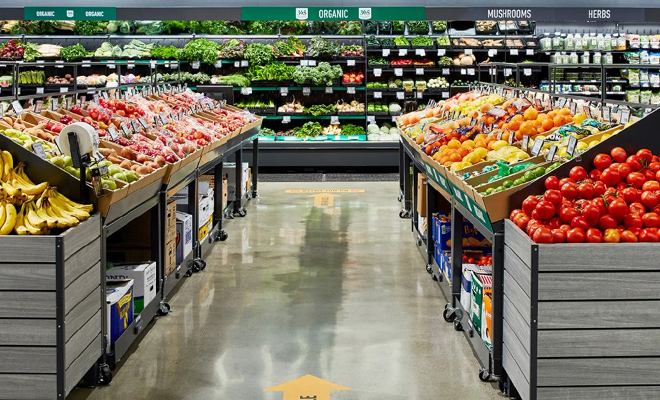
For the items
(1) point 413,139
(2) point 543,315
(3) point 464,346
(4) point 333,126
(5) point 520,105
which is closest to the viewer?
(2) point 543,315

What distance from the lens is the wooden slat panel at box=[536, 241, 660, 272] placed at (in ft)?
10.8

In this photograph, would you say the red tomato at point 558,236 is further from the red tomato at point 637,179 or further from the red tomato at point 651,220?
the red tomato at point 637,179

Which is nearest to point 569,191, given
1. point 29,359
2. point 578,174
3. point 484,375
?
point 578,174

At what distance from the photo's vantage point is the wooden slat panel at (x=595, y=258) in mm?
3297

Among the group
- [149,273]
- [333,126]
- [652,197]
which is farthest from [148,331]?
[333,126]

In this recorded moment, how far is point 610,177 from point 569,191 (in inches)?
9.5

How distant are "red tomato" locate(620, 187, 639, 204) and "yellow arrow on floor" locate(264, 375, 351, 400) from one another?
1.61m

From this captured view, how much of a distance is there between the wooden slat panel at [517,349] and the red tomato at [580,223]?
562 millimetres

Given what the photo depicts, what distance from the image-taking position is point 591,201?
354 cm

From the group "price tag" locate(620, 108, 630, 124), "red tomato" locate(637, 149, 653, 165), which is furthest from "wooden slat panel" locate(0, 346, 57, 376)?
"price tag" locate(620, 108, 630, 124)

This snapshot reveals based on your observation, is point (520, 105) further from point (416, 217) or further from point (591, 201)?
point (591, 201)

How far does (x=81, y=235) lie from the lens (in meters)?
3.70

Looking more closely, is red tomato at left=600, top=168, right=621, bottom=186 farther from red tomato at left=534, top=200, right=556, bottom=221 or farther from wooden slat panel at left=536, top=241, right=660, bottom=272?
wooden slat panel at left=536, top=241, right=660, bottom=272

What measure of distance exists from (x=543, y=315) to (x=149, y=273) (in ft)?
8.43
